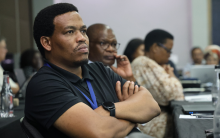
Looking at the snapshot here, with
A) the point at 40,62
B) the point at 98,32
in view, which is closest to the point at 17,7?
the point at 40,62

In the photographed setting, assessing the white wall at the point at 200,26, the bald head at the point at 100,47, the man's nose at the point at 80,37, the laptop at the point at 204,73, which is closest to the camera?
the man's nose at the point at 80,37

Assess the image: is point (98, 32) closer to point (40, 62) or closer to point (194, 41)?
point (40, 62)

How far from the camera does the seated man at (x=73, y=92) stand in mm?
979

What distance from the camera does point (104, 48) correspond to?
2.06m

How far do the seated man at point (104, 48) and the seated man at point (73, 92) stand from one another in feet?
2.05

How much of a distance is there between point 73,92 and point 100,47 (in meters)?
0.97

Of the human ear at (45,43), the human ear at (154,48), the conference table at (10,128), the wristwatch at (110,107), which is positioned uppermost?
the human ear at (45,43)

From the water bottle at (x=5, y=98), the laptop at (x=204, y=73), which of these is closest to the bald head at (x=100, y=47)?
the water bottle at (x=5, y=98)

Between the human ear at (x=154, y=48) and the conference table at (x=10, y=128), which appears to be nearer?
the conference table at (x=10, y=128)

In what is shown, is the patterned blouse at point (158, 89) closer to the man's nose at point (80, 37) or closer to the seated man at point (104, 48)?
the seated man at point (104, 48)

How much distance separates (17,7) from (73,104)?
528 centimetres

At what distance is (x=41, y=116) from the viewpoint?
3.29 ft

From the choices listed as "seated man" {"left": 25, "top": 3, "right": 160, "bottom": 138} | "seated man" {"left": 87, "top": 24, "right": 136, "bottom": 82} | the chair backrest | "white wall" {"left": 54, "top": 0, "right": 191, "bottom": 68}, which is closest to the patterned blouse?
"seated man" {"left": 87, "top": 24, "right": 136, "bottom": 82}

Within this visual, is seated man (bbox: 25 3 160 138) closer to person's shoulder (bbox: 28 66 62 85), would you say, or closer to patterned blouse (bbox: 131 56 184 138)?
person's shoulder (bbox: 28 66 62 85)
